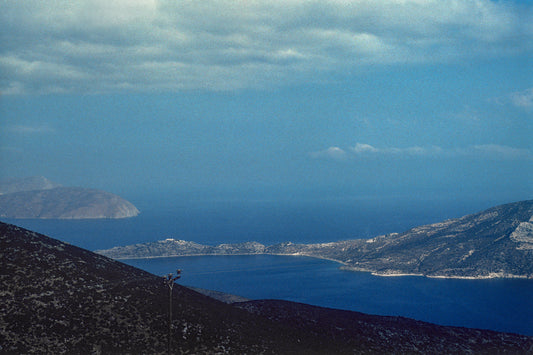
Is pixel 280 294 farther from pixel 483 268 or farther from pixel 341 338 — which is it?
pixel 341 338

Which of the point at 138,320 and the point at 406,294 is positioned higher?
the point at 138,320

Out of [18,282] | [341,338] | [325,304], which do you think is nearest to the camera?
[18,282]

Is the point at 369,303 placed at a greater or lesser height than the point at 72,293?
lesser

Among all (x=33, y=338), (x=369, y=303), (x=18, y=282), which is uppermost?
(x=18, y=282)

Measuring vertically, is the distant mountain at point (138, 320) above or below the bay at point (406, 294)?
above

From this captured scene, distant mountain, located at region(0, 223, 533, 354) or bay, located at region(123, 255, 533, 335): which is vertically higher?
distant mountain, located at region(0, 223, 533, 354)

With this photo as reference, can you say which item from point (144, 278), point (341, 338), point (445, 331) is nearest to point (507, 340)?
point (445, 331)

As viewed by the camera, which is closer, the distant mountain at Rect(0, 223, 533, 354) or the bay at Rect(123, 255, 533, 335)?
the distant mountain at Rect(0, 223, 533, 354)

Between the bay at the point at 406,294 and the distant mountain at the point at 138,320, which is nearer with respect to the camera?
the distant mountain at the point at 138,320
